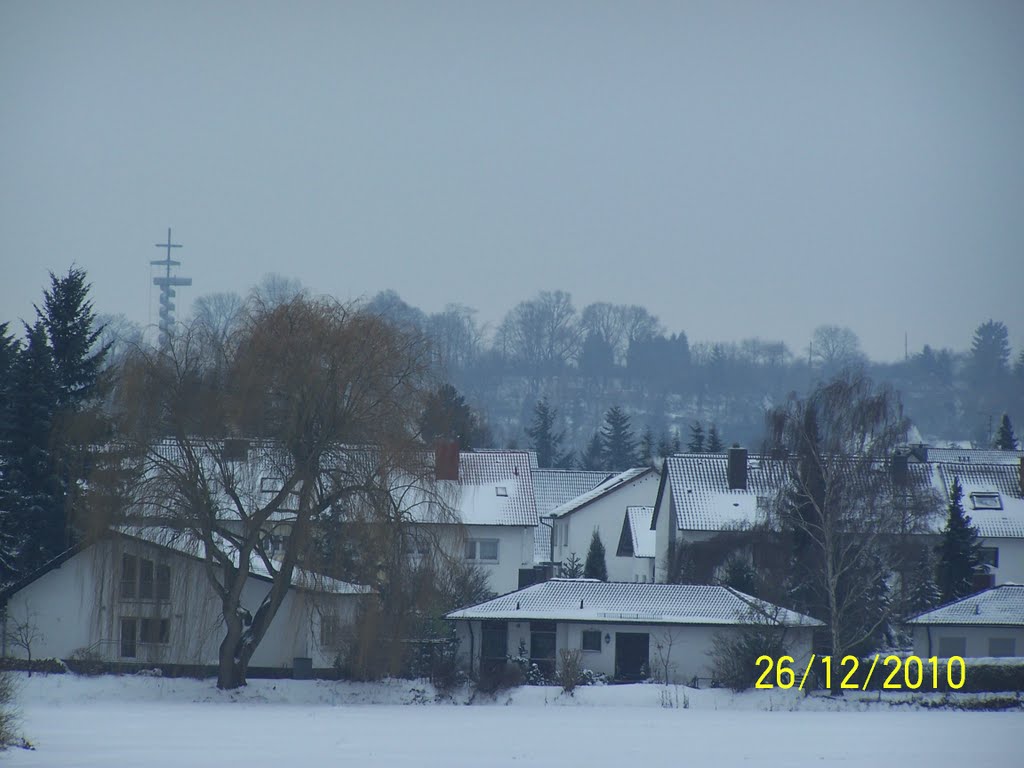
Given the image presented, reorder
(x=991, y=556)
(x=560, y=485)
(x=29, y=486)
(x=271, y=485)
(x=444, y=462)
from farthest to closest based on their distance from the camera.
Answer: (x=560, y=485) → (x=991, y=556) → (x=29, y=486) → (x=444, y=462) → (x=271, y=485)

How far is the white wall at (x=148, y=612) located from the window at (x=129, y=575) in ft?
0.66

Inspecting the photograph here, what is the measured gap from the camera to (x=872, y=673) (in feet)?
112

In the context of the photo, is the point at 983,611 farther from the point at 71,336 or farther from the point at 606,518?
the point at 71,336

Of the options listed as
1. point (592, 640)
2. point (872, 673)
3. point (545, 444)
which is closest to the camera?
point (872, 673)

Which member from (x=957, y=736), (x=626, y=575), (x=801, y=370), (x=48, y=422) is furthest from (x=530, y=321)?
(x=957, y=736)

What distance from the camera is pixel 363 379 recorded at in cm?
3250

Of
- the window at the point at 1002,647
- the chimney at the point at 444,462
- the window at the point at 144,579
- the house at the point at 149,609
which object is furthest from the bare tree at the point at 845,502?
the window at the point at 144,579

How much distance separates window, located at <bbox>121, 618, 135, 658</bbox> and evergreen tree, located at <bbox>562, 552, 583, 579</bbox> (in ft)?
62.3

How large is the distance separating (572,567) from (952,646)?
16.6m

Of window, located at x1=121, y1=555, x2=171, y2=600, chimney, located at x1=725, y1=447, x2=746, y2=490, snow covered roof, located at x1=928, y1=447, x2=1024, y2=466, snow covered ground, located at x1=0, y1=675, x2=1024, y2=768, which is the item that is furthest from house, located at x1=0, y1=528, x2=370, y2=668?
snow covered roof, located at x1=928, y1=447, x2=1024, y2=466

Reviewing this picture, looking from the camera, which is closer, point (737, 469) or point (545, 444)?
point (737, 469)

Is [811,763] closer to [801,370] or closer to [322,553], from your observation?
[322,553]

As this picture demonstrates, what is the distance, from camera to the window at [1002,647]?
3778 centimetres

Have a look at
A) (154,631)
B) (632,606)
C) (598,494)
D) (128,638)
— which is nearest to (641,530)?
(598,494)
